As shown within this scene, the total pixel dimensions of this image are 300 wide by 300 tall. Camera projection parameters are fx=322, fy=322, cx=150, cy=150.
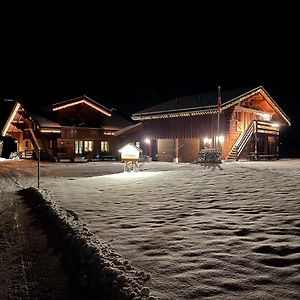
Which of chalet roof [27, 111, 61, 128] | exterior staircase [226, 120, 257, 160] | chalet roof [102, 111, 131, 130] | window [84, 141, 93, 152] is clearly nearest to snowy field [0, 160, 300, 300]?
exterior staircase [226, 120, 257, 160]

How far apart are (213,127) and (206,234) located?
2252 centimetres

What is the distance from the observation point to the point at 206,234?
19.0 ft

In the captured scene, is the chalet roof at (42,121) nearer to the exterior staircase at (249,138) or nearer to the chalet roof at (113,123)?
the chalet roof at (113,123)

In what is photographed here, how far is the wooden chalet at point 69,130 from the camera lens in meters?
33.6

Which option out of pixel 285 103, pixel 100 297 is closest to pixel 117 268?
pixel 100 297

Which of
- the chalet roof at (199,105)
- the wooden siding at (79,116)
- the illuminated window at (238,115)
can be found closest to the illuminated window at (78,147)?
the wooden siding at (79,116)

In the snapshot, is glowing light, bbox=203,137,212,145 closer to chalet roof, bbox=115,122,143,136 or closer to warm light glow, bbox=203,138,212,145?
warm light glow, bbox=203,138,212,145

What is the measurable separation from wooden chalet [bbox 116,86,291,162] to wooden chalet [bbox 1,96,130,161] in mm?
3584

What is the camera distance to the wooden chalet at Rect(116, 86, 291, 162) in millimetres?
27469

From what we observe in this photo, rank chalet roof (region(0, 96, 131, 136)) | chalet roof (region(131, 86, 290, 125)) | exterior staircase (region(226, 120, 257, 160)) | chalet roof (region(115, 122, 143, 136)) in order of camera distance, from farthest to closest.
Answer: chalet roof (region(115, 122, 143, 136)), chalet roof (region(0, 96, 131, 136)), chalet roof (region(131, 86, 290, 125)), exterior staircase (region(226, 120, 257, 160))

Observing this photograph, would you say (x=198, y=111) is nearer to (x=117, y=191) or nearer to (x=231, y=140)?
(x=231, y=140)

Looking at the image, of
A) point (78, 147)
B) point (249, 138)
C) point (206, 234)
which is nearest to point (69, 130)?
point (78, 147)

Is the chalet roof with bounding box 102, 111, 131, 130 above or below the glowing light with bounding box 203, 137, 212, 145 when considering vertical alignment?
above

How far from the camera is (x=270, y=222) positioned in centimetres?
643
